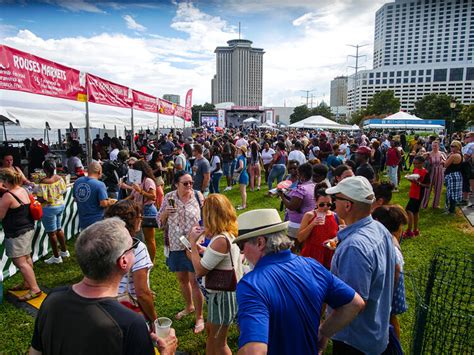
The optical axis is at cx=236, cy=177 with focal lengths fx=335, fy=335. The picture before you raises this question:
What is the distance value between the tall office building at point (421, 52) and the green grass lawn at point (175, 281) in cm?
13519

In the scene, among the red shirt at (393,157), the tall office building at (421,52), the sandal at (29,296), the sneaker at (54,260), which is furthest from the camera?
the tall office building at (421,52)

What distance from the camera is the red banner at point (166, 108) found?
53.9ft

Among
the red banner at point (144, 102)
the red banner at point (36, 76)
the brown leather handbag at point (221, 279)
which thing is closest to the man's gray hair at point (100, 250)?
the brown leather handbag at point (221, 279)

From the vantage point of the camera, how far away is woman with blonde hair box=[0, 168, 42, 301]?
13.8ft

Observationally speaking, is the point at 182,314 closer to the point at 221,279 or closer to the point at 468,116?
the point at 221,279

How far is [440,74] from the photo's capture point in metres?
144

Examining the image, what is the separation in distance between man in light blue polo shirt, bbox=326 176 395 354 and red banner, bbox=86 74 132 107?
24.9 feet

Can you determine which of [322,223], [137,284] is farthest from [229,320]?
[322,223]

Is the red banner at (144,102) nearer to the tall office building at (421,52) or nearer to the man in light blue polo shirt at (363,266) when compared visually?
the man in light blue polo shirt at (363,266)

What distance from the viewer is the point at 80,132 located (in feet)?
65.3

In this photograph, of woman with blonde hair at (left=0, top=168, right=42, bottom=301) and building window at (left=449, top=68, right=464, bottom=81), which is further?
building window at (left=449, top=68, right=464, bottom=81)

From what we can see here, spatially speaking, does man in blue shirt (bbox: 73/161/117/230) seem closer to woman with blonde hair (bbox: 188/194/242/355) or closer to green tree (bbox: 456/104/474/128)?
woman with blonde hair (bbox: 188/194/242/355)

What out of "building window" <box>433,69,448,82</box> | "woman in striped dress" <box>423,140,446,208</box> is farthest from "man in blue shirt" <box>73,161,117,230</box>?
"building window" <box>433,69,448,82</box>

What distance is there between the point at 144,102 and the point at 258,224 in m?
12.5
